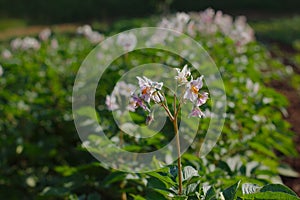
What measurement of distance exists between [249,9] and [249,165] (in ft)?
77.2


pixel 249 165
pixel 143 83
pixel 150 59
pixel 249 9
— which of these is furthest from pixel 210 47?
pixel 249 9

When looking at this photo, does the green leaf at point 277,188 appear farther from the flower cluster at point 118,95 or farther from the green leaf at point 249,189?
the flower cluster at point 118,95

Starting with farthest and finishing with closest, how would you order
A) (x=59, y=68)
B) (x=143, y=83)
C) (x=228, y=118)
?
(x=59, y=68), (x=228, y=118), (x=143, y=83)

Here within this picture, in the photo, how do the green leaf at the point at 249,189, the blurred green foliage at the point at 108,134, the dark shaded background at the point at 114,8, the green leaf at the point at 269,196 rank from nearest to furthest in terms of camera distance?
the green leaf at the point at 269,196
the green leaf at the point at 249,189
the blurred green foliage at the point at 108,134
the dark shaded background at the point at 114,8

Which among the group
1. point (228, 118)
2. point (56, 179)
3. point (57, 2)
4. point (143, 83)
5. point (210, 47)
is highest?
point (57, 2)

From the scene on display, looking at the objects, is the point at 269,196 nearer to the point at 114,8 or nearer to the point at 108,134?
the point at 108,134

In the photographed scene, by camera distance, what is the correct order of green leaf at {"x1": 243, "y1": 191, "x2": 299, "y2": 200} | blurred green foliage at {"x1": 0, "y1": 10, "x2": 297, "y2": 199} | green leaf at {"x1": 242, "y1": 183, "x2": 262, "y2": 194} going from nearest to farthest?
green leaf at {"x1": 243, "y1": 191, "x2": 299, "y2": 200}
green leaf at {"x1": 242, "y1": 183, "x2": 262, "y2": 194}
blurred green foliage at {"x1": 0, "y1": 10, "x2": 297, "y2": 199}

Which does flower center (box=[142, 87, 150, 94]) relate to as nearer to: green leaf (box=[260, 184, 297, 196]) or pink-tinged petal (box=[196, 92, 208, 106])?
pink-tinged petal (box=[196, 92, 208, 106])

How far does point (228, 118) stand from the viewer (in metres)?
2.88

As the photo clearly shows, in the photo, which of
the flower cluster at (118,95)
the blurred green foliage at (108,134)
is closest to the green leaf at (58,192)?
the blurred green foliage at (108,134)

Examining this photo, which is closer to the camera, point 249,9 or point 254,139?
point 254,139

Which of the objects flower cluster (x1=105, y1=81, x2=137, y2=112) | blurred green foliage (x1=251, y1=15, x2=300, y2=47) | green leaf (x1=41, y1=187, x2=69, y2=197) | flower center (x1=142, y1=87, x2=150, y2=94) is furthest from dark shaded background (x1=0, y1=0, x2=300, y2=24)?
flower center (x1=142, y1=87, x2=150, y2=94)

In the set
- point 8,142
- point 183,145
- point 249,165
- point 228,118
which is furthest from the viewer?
point 8,142

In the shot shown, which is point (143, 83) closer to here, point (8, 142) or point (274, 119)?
point (274, 119)
